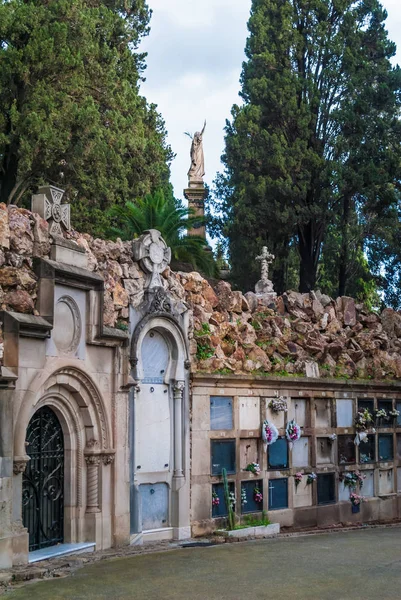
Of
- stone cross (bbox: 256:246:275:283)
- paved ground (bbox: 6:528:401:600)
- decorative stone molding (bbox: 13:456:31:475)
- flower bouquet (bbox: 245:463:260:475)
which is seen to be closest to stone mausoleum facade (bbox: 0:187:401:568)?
decorative stone molding (bbox: 13:456:31:475)

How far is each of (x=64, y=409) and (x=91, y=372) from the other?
611 mm

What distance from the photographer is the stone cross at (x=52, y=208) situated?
1182 centimetres

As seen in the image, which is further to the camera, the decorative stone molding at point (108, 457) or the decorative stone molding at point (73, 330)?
the decorative stone molding at point (108, 457)

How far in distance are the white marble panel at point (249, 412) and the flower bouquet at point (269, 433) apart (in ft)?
0.45

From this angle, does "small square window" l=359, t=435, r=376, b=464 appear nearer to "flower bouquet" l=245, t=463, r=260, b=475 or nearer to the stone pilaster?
"flower bouquet" l=245, t=463, r=260, b=475

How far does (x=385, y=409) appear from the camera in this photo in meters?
18.1

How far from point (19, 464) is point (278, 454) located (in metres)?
6.05

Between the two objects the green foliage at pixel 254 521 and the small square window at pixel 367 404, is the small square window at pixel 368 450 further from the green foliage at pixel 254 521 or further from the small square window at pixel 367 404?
the green foliage at pixel 254 521

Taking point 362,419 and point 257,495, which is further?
point 362,419

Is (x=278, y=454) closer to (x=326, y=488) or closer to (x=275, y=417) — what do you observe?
(x=275, y=417)

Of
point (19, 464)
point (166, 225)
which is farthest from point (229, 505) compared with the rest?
point (166, 225)

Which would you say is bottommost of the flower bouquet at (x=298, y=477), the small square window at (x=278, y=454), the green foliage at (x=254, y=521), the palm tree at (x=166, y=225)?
the green foliage at (x=254, y=521)

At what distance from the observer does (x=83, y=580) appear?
9.98 metres

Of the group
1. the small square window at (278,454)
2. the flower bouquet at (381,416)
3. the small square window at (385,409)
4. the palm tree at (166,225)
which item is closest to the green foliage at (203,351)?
the small square window at (278,454)
